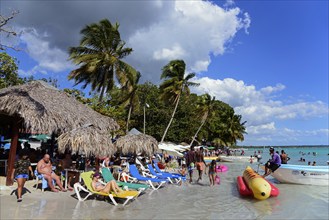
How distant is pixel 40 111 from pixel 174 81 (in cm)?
2262

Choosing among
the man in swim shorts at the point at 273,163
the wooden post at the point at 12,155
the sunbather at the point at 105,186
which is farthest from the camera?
the man in swim shorts at the point at 273,163

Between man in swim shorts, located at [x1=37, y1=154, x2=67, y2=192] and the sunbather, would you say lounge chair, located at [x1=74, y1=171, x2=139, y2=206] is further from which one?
man in swim shorts, located at [x1=37, y1=154, x2=67, y2=192]

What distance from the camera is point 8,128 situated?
16156mm

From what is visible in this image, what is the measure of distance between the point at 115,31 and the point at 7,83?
910 centimetres

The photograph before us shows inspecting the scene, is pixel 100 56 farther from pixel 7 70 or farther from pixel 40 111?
pixel 40 111

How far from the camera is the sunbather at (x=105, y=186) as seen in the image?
329 inches

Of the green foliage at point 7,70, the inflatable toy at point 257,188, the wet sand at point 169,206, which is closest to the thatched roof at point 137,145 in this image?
the wet sand at point 169,206

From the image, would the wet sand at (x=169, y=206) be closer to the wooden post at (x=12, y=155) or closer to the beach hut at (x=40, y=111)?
the wooden post at (x=12, y=155)

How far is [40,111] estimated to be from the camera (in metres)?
10.1

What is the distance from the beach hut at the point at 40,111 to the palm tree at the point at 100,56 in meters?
6.94

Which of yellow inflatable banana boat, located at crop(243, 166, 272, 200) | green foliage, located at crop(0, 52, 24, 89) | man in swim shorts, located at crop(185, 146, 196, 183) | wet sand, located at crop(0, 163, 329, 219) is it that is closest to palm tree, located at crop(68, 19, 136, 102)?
green foliage, located at crop(0, 52, 24, 89)

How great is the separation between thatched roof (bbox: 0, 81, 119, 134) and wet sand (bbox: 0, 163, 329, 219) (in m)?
2.13

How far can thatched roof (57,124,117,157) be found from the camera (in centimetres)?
1024

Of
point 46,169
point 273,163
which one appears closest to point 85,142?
point 46,169
